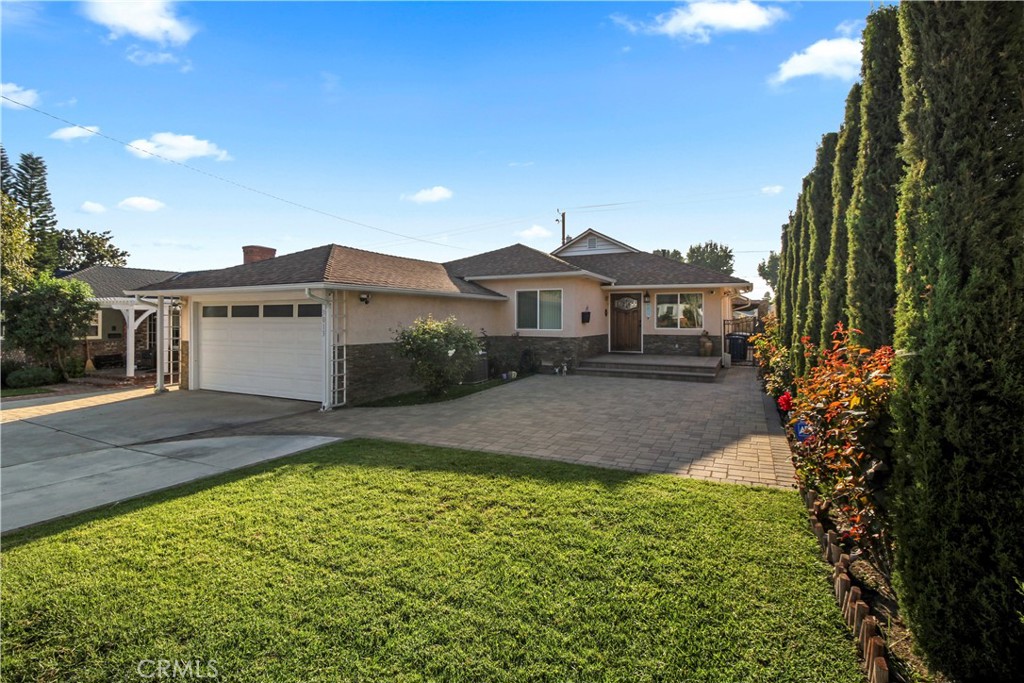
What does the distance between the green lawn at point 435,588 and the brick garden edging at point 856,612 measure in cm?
9

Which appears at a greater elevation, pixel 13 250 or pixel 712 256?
pixel 712 256

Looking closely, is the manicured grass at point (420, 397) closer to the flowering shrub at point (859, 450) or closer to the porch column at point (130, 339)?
the flowering shrub at point (859, 450)

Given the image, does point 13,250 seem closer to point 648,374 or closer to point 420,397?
point 420,397

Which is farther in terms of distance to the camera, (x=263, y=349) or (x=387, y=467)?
(x=263, y=349)

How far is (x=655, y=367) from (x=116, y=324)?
68.7 ft

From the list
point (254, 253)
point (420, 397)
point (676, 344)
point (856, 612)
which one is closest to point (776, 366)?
point (676, 344)

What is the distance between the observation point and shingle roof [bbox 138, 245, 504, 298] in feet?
34.9

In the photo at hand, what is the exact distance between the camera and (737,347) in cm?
1827

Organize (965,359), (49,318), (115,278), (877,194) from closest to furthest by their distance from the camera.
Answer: (965,359)
(877,194)
(49,318)
(115,278)

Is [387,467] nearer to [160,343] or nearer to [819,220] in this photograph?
[819,220]

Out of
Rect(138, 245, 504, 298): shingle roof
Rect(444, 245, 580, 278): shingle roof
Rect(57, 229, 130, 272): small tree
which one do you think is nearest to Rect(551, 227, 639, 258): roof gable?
Rect(444, 245, 580, 278): shingle roof

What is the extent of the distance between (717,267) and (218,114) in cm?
6789

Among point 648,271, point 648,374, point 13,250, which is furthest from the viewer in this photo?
point 648,271

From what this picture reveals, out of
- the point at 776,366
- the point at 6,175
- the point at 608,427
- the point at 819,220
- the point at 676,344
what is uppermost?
the point at 6,175
